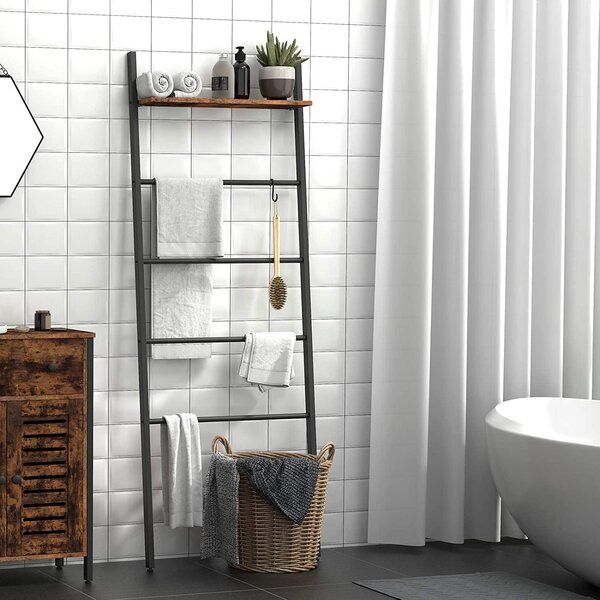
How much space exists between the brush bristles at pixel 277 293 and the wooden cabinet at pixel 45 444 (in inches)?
29.7

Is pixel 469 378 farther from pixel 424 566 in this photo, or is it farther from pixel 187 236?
pixel 187 236

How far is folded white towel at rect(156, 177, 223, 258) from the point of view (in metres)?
4.03

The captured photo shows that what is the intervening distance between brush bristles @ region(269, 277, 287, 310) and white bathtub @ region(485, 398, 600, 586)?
876 millimetres

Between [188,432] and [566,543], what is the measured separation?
54.1 inches

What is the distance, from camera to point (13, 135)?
3.92 meters

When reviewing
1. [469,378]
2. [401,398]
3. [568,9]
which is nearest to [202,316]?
[401,398]

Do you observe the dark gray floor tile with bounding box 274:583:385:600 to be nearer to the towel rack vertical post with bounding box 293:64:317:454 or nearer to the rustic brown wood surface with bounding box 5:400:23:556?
the towel rack vertical post with bounding box 293:64:317:454

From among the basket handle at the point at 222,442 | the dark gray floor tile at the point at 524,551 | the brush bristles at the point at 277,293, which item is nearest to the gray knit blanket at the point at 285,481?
the basket handle at the point at 222,442

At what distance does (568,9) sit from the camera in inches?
175

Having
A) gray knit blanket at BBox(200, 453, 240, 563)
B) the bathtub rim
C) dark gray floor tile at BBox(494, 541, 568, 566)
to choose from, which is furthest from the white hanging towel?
dark gray floor tile at BBox(494, 541, 568, 566)

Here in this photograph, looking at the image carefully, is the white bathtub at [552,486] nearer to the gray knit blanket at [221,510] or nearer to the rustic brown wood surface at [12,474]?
the gray knit blanket at [221,510]

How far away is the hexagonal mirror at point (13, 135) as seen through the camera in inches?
154

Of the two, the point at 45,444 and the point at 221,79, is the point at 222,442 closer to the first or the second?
the point at 45,444

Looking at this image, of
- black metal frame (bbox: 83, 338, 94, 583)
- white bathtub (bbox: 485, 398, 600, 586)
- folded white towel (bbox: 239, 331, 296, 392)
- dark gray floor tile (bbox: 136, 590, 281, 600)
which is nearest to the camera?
white bathtub (bbox: 485, 398, 600, 586)
